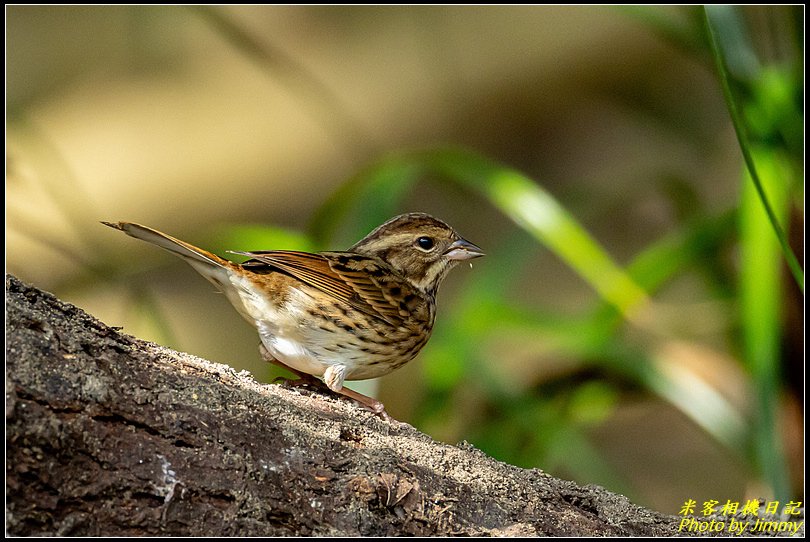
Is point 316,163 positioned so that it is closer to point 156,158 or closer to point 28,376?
point 156,158

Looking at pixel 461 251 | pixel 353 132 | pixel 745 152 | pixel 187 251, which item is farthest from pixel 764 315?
pixel 353 132

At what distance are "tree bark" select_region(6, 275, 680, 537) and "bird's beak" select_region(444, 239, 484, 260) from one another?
1.50 m

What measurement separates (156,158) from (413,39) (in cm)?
254

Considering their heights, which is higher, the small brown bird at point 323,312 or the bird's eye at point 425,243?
the bird's eye at point 425,243

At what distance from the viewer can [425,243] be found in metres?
3.90

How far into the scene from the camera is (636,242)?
7758 mm

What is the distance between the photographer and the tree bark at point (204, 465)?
1.92 m

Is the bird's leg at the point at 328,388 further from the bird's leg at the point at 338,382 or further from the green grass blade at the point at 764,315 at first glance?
the green grass blade at the point at 764,315

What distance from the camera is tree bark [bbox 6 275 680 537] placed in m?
1.92

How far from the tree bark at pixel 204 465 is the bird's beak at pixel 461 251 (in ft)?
4.92

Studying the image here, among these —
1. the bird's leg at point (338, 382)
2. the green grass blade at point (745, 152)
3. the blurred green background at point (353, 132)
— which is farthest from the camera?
the blurred green background at point (353, 132)

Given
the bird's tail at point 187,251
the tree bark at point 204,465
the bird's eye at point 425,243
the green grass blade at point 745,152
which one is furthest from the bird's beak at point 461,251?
the tree bark at point 204,465

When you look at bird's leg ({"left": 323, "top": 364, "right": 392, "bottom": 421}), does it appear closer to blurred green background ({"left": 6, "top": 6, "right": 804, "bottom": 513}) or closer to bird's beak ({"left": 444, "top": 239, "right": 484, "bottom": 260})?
bird's beak ({"left": 444, "top": 239, "right": 484, "bottom": 260})

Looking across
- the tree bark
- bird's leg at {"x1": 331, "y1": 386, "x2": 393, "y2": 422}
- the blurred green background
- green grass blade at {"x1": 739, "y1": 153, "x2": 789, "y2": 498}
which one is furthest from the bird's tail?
the blurred green background
